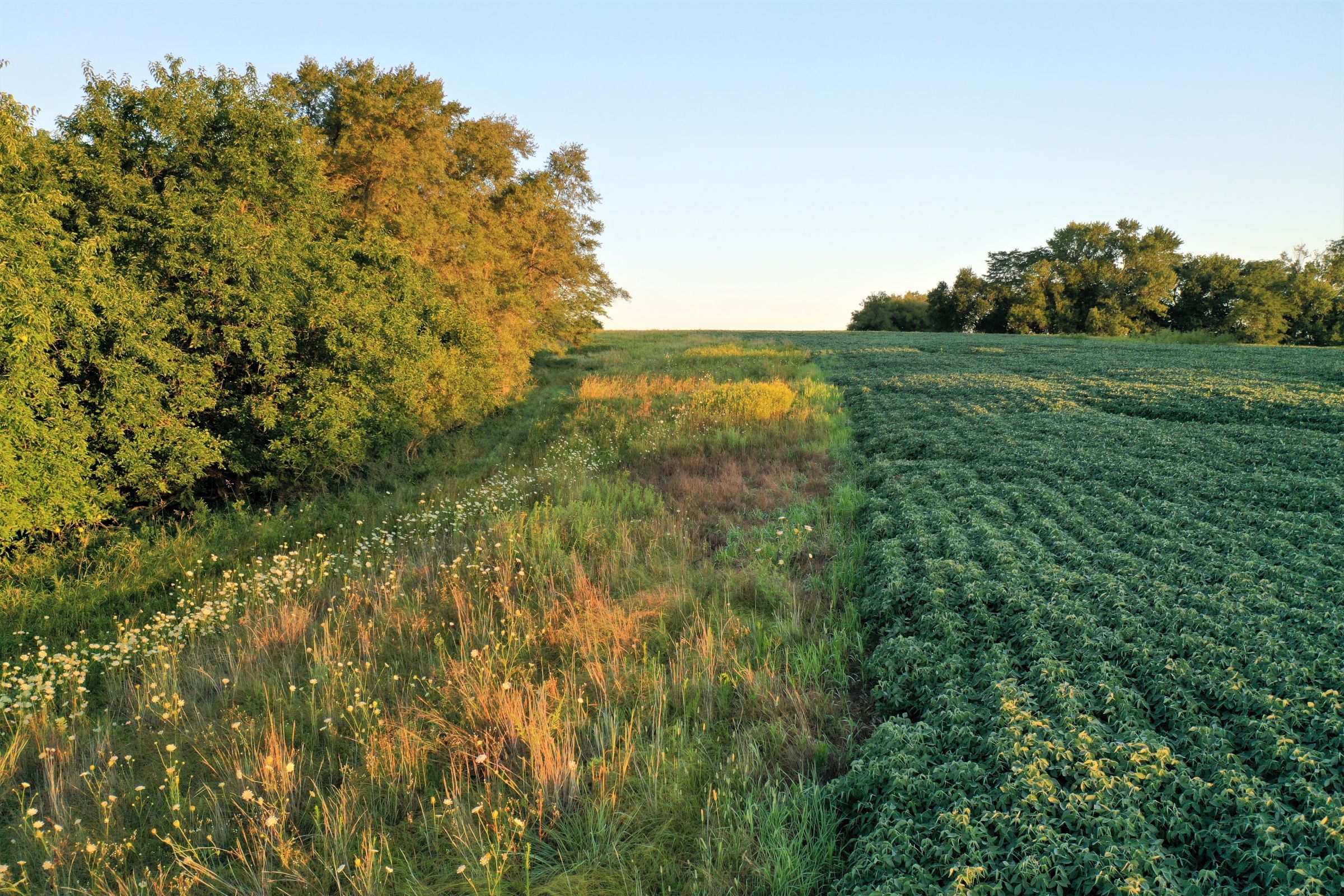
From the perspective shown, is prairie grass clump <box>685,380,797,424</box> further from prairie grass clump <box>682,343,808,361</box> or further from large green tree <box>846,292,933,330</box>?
large green tree <box>846,292,933,330</box>

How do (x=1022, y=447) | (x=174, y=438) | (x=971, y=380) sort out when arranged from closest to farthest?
(x=1022, y=447)
(x=174, y=438)
(x=971, y=380)

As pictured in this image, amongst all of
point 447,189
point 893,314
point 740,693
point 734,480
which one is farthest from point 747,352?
point 893,314

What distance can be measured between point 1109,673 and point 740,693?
2304mm

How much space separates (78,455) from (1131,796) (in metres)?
13.7

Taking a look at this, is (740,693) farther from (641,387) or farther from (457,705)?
(641,387)

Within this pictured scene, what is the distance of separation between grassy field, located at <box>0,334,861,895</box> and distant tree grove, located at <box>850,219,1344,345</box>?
55388 millimetres

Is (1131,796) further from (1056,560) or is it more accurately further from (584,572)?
(584,572)

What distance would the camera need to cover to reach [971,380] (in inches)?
683

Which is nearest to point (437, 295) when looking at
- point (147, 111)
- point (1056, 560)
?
point (147, 111)

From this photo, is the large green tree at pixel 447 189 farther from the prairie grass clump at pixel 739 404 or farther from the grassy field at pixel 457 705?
the grassy field at pixel 457 705

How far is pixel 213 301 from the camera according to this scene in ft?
39.6

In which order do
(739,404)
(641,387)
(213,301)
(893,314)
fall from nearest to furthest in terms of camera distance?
(213,301)
(739,404)
(641,387)
(893,314)

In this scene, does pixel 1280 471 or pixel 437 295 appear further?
pixel 437 295

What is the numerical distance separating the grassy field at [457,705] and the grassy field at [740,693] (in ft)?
0.10
